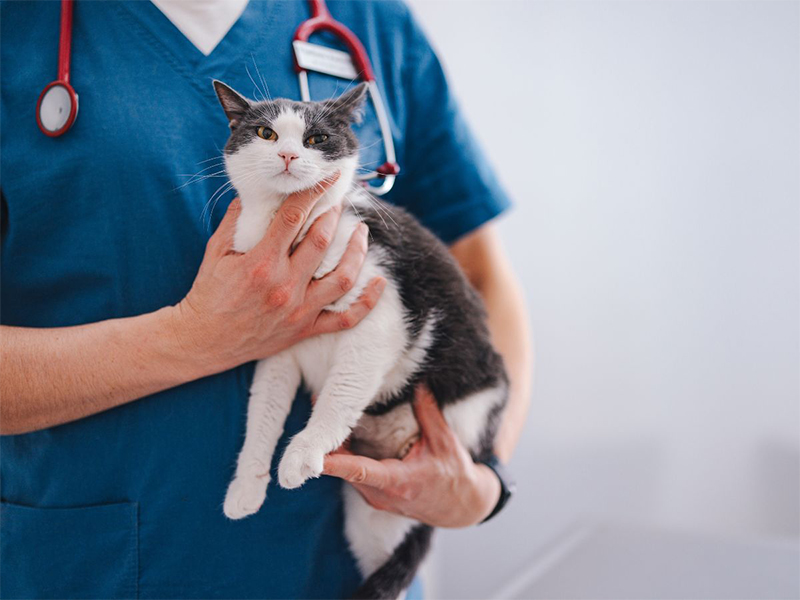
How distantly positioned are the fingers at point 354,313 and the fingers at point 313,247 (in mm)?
72

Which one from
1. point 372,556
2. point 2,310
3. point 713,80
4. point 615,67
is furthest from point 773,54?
point 2,310

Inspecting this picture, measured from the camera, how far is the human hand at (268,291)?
2.44 ft

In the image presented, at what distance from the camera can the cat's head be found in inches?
28.9

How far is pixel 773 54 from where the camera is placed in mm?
1420

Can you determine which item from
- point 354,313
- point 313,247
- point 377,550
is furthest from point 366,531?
point 313,247

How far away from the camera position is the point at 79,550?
796 millimetres

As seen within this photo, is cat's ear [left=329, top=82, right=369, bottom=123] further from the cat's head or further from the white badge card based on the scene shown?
the white badge card

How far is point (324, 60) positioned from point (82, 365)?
22.5 inches

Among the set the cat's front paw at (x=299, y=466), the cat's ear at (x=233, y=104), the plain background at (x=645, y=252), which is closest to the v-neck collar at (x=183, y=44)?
the cat's ear at (x=233, y=104)

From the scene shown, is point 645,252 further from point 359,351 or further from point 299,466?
point 299,466

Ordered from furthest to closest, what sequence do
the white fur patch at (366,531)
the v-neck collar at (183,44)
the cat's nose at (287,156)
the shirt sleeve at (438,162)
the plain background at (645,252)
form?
the plain background at (645,252) < the shirt sleeve at (438,162) < the white fur patch at (366,531) < the v-neck collar at (183,44) < the cat's nose at (287,156)

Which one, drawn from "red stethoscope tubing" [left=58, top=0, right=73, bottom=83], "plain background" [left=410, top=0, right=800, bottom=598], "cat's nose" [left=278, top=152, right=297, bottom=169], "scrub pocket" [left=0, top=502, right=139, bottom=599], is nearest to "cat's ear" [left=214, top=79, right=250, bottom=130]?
"cat's nose" [left=278, top=152, right=297, bottom=169]

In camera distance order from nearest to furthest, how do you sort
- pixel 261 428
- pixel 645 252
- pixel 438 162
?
pixel 261 428
pixel 438 162
pixel 645 252

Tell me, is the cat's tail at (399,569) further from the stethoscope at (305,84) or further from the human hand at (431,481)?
the stethoscope at (305,84)
